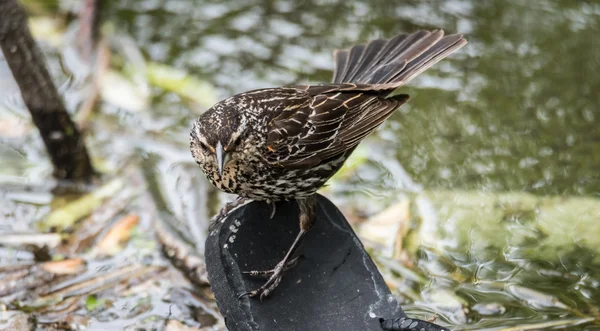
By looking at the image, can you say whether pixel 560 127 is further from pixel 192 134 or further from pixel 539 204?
pixel 192 134

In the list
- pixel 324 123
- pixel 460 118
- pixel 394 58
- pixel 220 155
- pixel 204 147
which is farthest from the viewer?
pixel 460 118

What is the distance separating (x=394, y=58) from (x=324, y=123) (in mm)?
746

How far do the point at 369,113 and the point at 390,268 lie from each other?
1003 millimetres

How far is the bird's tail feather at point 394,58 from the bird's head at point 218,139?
3.05 feet

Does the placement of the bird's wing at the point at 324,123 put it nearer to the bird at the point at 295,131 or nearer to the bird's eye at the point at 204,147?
the bird at the point at 295,131

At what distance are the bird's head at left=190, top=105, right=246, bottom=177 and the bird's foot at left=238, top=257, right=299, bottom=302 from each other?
0.50 metres

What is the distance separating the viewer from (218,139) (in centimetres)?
366

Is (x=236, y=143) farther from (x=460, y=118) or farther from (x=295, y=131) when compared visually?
(x=460, y=118)

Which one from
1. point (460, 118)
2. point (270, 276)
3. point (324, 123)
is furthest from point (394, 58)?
point (460, 118)

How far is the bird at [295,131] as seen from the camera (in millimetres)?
3748

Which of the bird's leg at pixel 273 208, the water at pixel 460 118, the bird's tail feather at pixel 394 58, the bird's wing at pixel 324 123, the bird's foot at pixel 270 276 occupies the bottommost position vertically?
the water at pixel 460 118

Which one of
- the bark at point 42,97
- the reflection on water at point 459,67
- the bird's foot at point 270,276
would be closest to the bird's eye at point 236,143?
the bird's foot at point 270,276

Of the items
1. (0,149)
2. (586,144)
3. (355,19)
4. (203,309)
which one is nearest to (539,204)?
(586,144)

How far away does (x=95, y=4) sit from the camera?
7156mm
